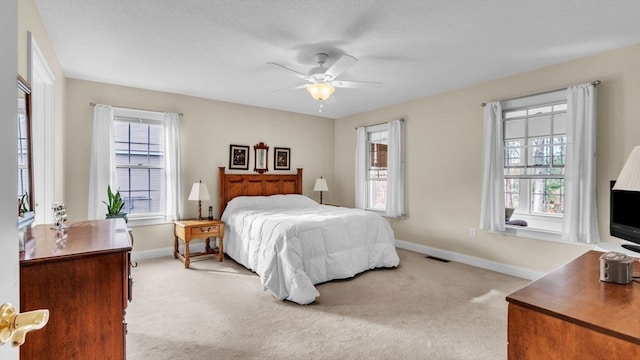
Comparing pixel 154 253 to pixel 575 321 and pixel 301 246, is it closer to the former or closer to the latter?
pixel 301 246

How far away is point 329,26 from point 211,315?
2.71 meters

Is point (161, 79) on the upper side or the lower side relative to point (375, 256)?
upper

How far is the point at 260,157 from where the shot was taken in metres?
5.61

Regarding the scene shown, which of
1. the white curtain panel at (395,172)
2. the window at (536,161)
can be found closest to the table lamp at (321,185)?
the white curtain panel at (395,172)

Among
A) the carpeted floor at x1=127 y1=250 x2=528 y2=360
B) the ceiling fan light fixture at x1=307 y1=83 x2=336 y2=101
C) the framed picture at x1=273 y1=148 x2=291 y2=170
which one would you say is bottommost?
the carpeted floor at x1=127 y1=250 x2=528 y2=360

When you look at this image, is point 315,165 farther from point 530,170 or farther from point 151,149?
point 530,170

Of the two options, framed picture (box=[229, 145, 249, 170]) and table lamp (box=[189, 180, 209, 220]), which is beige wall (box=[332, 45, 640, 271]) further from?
table lamp (box=[189, 180, 209, 220])

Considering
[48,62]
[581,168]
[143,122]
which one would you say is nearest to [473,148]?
[581,168]

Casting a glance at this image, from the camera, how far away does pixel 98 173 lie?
414 cm

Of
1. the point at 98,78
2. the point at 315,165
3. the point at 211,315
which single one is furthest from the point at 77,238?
the point at 315,165

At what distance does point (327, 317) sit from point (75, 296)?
1.90 meters

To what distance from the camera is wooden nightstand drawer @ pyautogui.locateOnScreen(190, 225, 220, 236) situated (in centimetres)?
429

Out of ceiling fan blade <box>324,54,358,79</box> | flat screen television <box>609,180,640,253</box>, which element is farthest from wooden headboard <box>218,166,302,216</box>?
flat screen television <box>609,180,640,253</box>

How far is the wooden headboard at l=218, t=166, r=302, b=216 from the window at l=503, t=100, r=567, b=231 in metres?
3.47
